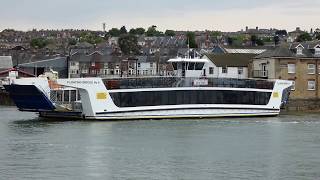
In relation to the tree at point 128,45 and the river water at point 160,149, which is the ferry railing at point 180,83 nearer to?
the river water at point 160,149

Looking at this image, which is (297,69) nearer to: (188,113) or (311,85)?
(311,85)

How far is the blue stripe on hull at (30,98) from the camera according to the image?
Result: 2163 inches

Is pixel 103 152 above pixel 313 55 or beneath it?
beneath

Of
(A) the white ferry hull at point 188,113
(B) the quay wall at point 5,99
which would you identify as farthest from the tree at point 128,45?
(A) the white ferry hull at point 188,113

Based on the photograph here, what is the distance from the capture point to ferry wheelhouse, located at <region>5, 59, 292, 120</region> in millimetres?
54250

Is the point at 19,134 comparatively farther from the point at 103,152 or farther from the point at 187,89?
the point at 187,89

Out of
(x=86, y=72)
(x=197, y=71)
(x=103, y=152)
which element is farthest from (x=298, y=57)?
(x=86, y=72)

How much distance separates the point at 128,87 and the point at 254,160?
2230 centimetres

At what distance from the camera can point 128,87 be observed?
181 ft

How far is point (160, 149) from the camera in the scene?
124 ft

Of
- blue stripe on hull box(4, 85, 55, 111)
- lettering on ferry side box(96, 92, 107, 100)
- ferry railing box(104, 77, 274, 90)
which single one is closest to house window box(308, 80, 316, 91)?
ferry railing box(104, 77, 274, 90)

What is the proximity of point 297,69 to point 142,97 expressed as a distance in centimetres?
2070

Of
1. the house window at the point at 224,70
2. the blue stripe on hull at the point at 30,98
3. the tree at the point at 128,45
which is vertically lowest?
the blue stripe on hull at the point at 30,98

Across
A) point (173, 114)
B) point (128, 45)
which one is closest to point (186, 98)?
point (173, 114)
